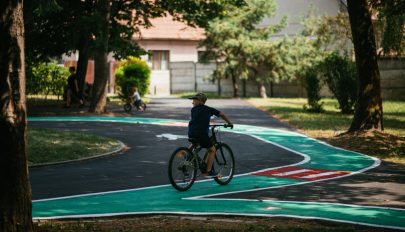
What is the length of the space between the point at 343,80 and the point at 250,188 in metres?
18.5

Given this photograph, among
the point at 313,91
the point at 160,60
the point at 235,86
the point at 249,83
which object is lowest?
the point at 313,91

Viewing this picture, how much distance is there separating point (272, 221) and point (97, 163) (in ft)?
23.0

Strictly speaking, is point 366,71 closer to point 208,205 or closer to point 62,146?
point 62,146

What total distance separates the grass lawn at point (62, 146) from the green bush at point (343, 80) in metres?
13.7

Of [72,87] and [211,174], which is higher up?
[72,87]

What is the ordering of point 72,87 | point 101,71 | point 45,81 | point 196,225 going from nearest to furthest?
point 196,225, point 101,71, point 72,87, point 45,81

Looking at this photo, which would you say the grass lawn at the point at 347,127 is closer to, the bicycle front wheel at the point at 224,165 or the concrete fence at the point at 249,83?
the concrete fence at the point at 249,83

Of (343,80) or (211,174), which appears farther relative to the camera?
(343,80)

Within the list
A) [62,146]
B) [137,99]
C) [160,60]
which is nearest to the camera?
[62,146]

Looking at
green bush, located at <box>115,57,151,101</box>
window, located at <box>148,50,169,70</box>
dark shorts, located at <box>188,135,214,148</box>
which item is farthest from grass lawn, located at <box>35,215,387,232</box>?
window, located at <box>148,50,169,70</box>

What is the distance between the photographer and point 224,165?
12.2 meters

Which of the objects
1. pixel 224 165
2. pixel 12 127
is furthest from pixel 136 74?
pixel 12 127

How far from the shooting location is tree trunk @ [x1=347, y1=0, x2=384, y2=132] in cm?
1911

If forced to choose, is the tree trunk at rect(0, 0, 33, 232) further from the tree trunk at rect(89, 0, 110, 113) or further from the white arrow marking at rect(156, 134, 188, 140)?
the tree trunk at rect(89, 0, 110, 113)
